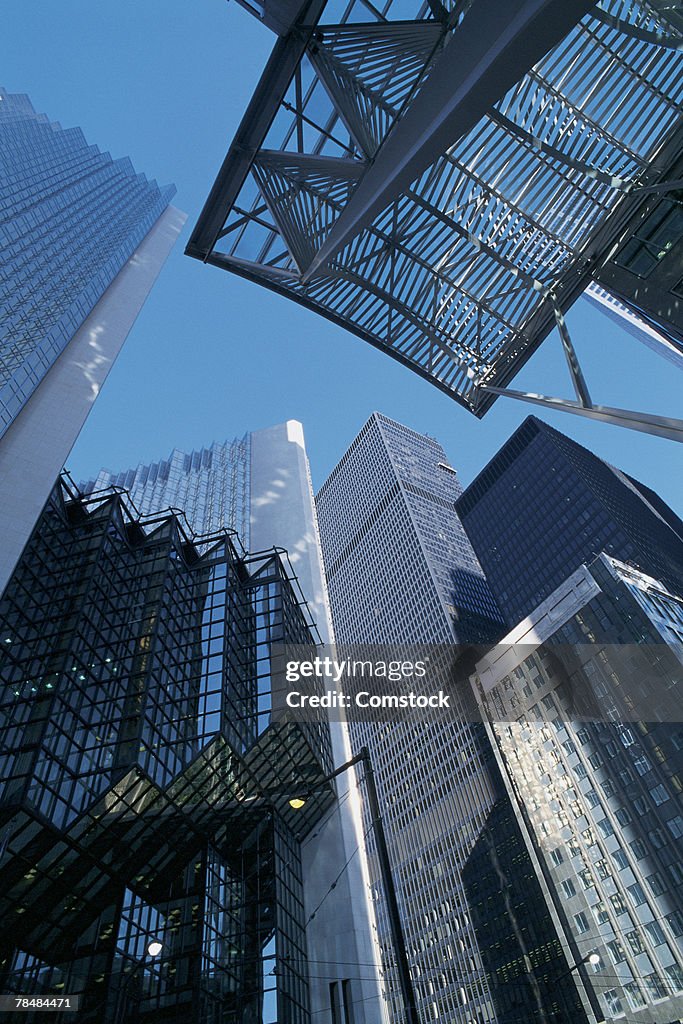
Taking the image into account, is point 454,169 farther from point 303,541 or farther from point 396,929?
point 303,541

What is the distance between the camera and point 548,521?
12925cm

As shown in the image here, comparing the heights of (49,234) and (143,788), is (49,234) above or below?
below

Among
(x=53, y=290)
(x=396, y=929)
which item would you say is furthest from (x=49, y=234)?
(x=396, y=929)

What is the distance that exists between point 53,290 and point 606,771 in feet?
240

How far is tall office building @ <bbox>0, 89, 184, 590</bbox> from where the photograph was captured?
37.4 metres

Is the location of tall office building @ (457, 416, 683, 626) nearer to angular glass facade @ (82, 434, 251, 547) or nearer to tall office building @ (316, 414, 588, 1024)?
tall office building @ (316, 414, 588, 1024)

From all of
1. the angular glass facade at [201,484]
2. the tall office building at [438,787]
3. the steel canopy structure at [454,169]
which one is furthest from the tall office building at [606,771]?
the steel canopy structure at [454,169]

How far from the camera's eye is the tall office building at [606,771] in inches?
2581

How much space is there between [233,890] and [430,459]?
518 ft

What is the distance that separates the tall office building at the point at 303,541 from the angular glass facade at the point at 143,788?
1377 mm

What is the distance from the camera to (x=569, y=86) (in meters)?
16.8

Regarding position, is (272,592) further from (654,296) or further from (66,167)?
(66,167)

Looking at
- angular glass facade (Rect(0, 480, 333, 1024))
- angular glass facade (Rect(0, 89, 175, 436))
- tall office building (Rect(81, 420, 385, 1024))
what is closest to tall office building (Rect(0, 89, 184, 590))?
angular glass facade (Rect(0, 89, 175, 436))

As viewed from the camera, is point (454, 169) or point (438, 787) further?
point (438, 787)
